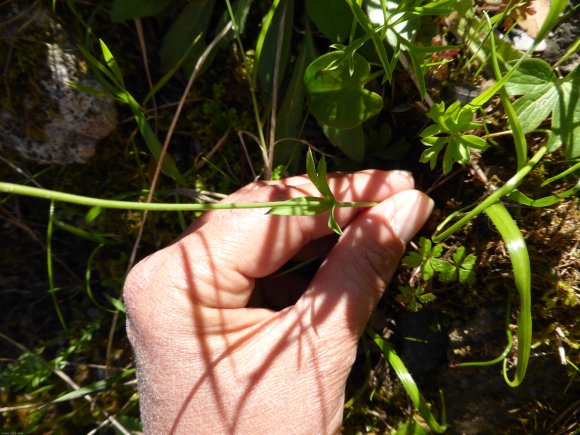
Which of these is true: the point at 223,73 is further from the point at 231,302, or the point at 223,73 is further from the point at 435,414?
the point at 435,414

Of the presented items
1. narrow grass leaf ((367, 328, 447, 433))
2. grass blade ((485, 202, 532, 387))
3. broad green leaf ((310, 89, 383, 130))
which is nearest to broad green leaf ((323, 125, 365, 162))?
broad green leaf ((310, 89, 383, 130))

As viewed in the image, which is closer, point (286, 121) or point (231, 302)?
point (231, 302)

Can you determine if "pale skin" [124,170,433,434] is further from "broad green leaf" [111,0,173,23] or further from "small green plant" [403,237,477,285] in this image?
"broad green leaf" [111,0,173,23]

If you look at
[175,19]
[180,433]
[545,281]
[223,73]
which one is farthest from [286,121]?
[180,433]

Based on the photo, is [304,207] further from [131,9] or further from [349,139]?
[131,9]

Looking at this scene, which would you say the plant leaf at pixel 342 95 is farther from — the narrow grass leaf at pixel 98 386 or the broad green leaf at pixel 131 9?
the narrow grass leaf at pixel 98 386

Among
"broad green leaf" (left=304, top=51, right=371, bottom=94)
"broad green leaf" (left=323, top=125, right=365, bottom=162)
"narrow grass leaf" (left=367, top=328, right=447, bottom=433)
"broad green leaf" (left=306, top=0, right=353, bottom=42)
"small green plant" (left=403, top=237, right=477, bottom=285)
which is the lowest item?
"narrow grass leaf" (left=367, top=328, right=447, bottom=433)
